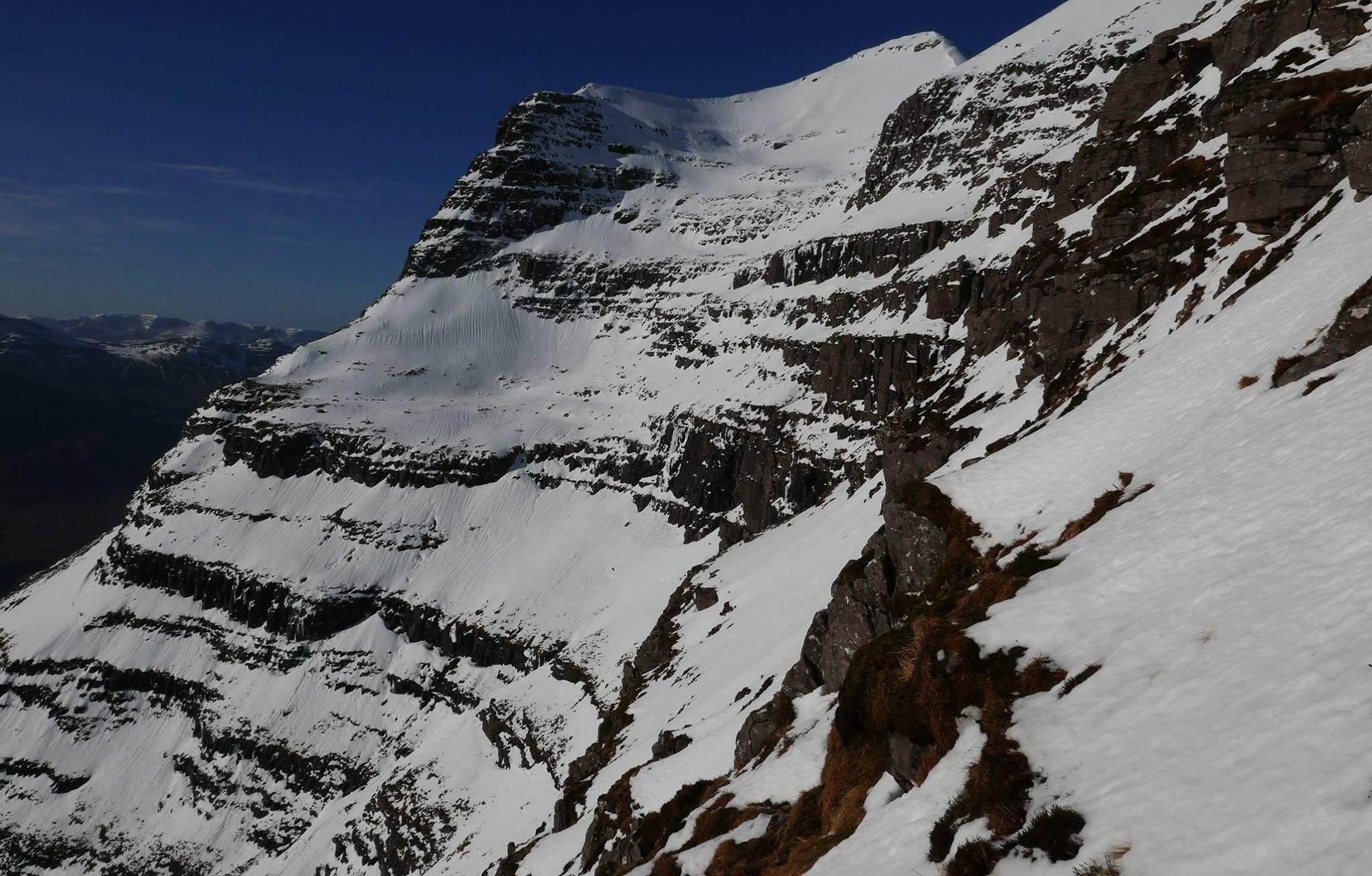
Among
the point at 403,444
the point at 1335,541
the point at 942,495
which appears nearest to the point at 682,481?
the point at 403,444

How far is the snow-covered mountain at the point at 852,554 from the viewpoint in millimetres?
9562

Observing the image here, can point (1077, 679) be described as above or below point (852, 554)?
above

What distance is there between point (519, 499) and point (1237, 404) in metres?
126

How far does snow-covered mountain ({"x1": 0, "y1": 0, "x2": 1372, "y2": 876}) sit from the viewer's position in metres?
9.56

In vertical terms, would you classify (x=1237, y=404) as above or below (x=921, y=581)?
above

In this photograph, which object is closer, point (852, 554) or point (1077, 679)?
point (1077, 679)

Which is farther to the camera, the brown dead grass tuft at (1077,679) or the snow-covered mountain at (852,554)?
the brown dead grass tuft at (1077,679)

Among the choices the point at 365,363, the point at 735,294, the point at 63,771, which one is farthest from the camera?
the point at 365,363

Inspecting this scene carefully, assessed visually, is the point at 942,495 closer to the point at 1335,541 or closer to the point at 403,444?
the point at 1335,541

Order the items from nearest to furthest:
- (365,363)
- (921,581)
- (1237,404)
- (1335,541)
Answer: (1335,541), (1237,404), (921,581), (365,363)

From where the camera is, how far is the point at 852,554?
45500 mm

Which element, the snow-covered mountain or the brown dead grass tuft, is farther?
the brown dead grass tuft

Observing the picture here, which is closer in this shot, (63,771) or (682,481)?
(63,771)

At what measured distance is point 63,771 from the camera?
107 m
